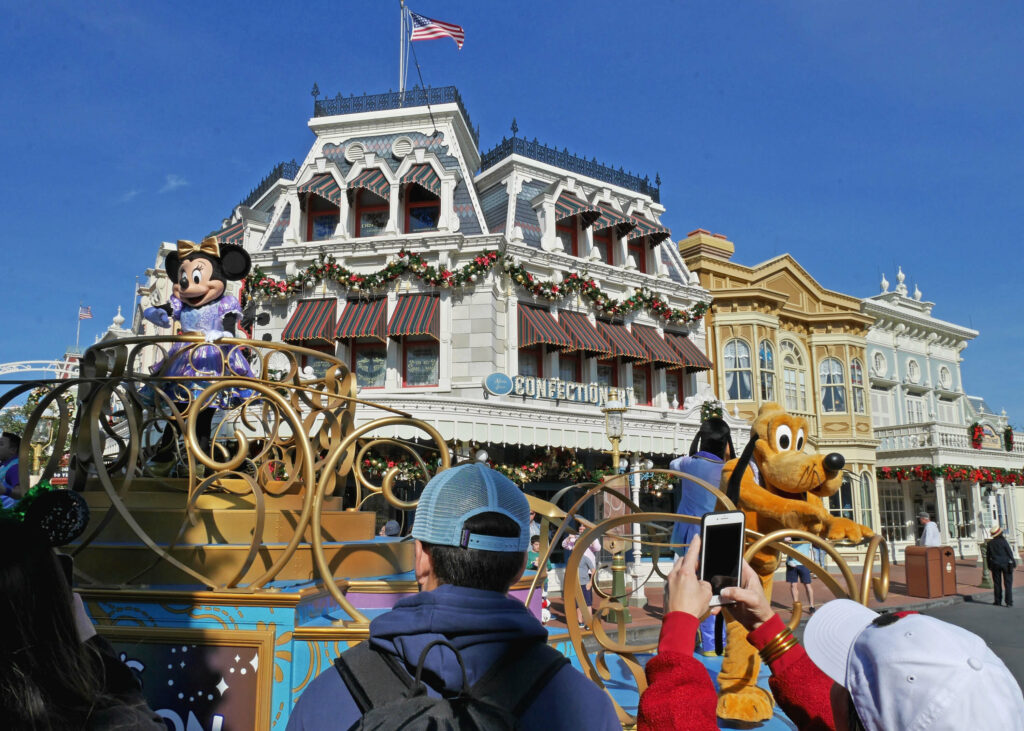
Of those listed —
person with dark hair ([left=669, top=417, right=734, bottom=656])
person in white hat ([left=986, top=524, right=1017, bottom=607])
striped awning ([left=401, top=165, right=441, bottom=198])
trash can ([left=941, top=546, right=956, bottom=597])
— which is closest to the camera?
person with dark hair ([left=669, top=417, right=734, bottom=656])

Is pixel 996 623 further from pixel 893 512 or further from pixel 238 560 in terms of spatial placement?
pixel 893 512

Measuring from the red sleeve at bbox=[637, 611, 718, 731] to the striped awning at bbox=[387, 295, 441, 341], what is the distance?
14.9 metres

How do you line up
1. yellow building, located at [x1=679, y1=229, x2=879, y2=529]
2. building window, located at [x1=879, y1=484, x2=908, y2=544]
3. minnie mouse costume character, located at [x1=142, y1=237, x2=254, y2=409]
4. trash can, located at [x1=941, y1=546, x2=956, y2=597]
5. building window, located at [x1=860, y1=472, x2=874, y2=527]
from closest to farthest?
minnie mouse costume character, located at [x1=142, y1=237, x2=254, y2=409], trash can, located at [x1=941, y1=546, x2=956, y2=597], yellow building, located at [x1=679, y1=229, x2=879, y2=529], building window, located at [x1=860, y1=472, x2=874, y2=527], building window, located at [x1=879, y1=484, x2=908, y2=544]

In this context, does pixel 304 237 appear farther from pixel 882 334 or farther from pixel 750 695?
pixel 882 334

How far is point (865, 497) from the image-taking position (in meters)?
23.3

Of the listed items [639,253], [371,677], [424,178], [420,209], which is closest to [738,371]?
[639,253]

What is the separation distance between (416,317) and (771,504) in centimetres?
1326

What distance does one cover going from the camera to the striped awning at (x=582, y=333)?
17266 mm

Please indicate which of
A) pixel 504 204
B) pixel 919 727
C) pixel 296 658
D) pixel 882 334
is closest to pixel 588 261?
pixel 504 204

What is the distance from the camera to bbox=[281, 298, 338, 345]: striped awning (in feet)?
54.0

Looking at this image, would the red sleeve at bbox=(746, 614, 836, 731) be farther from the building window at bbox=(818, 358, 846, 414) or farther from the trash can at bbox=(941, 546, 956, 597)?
the building window at bbox=(818, 358, 846, 414)

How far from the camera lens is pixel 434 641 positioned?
1.27 m

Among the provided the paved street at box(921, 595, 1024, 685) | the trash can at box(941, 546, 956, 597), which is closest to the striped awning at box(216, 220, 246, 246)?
the paved street at box(921, 595, 1024, 685)

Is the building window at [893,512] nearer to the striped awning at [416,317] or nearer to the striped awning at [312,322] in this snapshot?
the striped awning at [416,317]
